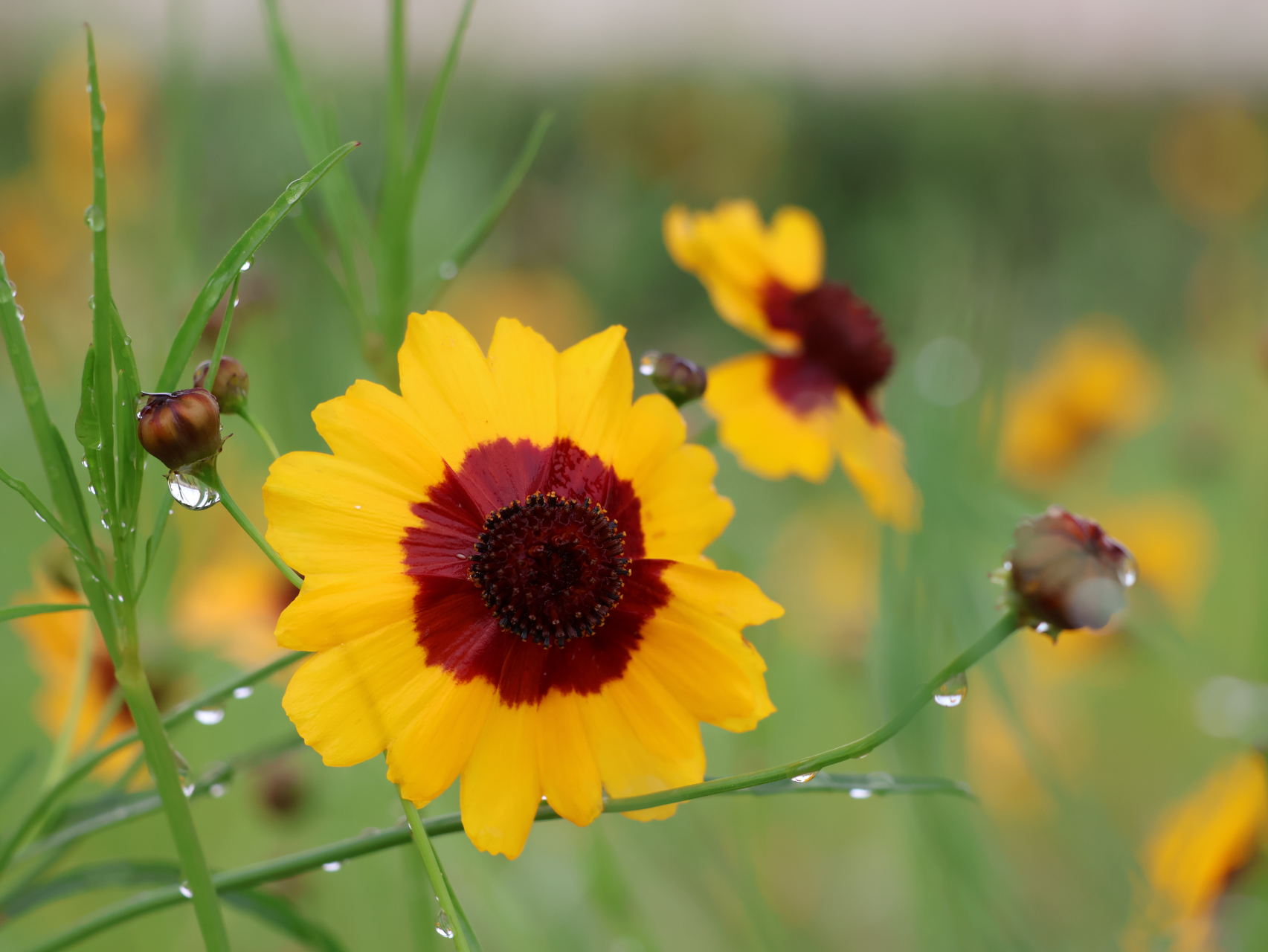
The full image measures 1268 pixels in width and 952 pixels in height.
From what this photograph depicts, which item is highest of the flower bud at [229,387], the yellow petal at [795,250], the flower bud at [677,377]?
the yellow petal at [795,250]

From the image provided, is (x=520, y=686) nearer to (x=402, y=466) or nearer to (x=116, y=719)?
(x=402, y=466)

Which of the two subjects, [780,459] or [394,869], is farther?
[394,869]

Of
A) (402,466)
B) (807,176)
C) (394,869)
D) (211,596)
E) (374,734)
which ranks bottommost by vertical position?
(374,734)

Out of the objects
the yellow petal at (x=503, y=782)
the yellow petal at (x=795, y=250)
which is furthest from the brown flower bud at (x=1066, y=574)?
the yellow petal at (x=795, y=250)

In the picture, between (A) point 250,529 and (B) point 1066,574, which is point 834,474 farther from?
(A) point 250,529

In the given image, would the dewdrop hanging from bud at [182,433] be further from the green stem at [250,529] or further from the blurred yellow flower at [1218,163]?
the blurred yellow flower at [1218,163]

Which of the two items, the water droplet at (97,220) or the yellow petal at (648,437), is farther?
the yellow petal at (648,437)

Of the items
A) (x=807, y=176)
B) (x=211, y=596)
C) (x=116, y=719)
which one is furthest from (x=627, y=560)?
(x=807, y=176)
